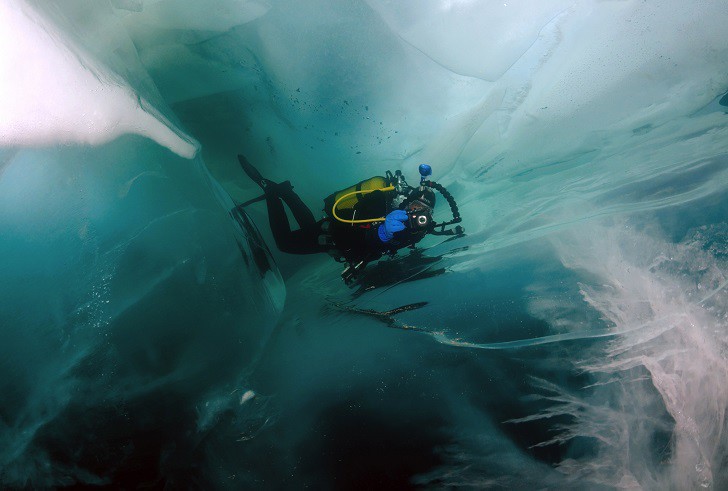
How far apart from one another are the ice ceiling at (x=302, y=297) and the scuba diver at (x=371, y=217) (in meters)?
0.65

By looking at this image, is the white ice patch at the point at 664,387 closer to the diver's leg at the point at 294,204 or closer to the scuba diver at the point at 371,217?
the scuba diver at the point at 371,217

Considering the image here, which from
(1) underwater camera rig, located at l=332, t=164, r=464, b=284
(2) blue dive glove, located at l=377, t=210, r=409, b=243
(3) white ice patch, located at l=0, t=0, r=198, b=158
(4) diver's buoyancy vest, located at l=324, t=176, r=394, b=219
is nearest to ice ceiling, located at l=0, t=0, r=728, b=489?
(3) white ice patch, located at l=0, t=0, r=198, b=158

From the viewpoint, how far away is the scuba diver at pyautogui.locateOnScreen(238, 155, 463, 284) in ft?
13.9

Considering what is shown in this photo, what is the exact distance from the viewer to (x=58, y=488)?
2.21 meters

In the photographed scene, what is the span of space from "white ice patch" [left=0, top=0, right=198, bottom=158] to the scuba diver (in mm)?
2471

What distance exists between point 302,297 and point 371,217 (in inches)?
73.3

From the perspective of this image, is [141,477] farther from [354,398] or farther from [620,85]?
[620,85]

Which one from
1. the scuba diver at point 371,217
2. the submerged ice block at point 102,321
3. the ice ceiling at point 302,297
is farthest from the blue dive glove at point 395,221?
the submerged ice block at point 102,321

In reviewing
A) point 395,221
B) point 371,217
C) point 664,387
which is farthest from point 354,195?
point 664,387

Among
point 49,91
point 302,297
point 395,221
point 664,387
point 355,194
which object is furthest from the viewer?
point 302,297

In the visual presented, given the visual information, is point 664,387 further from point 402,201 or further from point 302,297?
point 302,297

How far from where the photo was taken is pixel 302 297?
17.7 feet

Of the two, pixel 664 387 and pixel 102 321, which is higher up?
pixel 102 321

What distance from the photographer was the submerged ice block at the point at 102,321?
2084 mm
